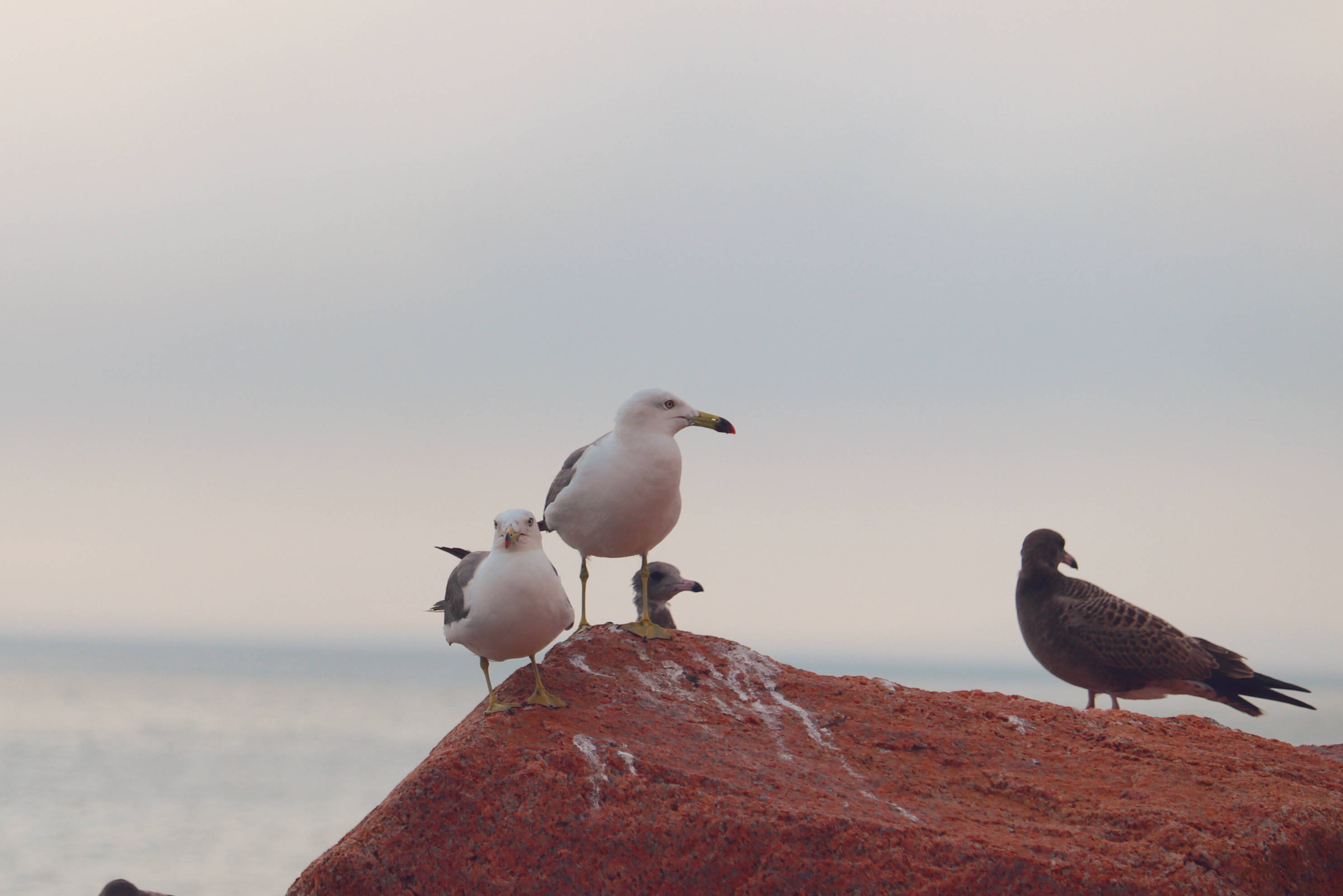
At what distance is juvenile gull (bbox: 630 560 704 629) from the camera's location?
348 inches

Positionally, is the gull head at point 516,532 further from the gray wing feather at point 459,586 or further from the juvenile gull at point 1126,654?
the juvenile gull at point 1126,654

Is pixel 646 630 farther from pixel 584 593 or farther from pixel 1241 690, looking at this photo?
pixel 1241 690

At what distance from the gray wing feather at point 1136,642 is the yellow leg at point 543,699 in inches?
211

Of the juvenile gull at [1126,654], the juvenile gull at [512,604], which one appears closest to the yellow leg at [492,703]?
the juvenile gull at [512,604]

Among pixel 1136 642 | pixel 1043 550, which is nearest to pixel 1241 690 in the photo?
Answer: pixel 1136 642

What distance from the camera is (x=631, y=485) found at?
22.0 feet

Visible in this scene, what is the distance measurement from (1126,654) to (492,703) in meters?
5.85

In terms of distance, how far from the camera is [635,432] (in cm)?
683

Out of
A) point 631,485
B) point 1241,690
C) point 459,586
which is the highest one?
point 631,485

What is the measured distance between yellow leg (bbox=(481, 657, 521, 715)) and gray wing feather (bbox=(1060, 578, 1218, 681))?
18.1 feet

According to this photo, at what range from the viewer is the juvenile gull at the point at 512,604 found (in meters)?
5.91

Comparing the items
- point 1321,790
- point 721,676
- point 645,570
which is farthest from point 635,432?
point 1321,790

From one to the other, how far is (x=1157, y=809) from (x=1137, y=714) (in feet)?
6.78

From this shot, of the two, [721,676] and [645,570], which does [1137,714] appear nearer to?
[721,676]
